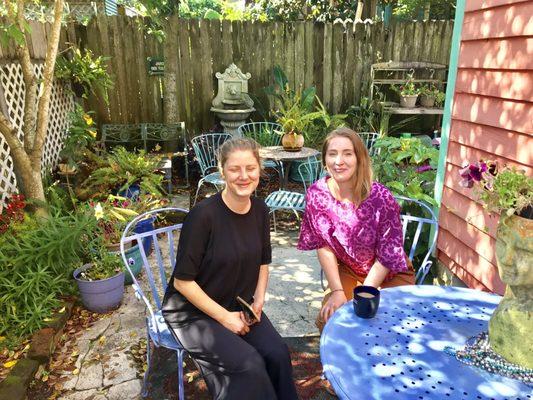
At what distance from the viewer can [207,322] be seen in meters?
1.87

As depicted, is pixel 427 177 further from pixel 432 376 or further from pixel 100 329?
pixel 100 329

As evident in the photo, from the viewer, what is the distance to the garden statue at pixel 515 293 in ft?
3.94

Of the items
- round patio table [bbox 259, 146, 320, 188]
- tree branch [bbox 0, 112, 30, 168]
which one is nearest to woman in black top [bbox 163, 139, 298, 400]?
tree branch [bbox 0, 112, 30, 168]

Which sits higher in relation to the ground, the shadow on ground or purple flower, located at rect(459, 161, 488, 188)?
purple flower, located at rect(459, 161, 488, 188)

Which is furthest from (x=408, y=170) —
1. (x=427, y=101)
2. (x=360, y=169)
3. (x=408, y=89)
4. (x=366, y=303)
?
(x=427, y=101)

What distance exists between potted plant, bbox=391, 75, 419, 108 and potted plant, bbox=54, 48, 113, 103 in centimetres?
416

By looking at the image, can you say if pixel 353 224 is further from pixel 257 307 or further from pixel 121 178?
pixel 121 178

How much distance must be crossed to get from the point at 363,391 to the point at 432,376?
25 cm

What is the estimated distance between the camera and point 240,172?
1.91 metres

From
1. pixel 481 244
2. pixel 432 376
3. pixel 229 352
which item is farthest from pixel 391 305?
pixel 481 244

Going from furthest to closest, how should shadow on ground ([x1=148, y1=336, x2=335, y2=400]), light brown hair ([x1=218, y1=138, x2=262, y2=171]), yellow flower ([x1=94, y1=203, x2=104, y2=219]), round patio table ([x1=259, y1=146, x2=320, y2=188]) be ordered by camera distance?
1. round patio table ([x1=259, y1=146, x2=320, y2=188])
2. yellow flower ([x1=94, y1=203, x2=104, y2=219])
3. shadow on ground ([x1=148, y1=336, x2=335, y2=400])
4. light brown hair ([x1=218, y1=138, x2=262, y2=171])

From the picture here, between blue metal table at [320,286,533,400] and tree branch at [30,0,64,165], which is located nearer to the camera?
blue metal table at [320,286,533,400]

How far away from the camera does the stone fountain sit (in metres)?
6.12

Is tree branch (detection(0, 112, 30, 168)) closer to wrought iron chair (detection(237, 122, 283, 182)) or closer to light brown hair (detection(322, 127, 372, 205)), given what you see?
light brown hair (detection(322, 127, 372, 205))
